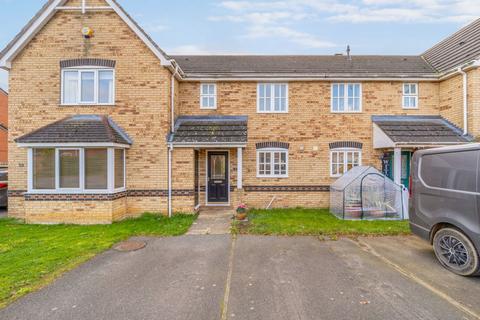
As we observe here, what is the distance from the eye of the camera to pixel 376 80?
→ 37.0 feet

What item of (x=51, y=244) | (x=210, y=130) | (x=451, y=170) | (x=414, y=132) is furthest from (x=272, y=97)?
(x=51, y=244)

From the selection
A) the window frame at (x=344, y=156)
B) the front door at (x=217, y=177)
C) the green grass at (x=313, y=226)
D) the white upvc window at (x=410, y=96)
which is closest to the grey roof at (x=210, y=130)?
the front door at (x=217, y=177)

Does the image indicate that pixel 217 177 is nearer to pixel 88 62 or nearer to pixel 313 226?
pixel 313 226

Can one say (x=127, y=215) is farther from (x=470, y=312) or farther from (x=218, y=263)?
(x=470, y=312)

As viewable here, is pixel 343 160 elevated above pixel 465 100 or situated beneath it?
situated beneath

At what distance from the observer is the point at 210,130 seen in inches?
412

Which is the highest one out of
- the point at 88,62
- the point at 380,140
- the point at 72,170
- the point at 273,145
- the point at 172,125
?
the point at 88,62

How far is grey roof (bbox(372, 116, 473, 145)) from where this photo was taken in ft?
32.4

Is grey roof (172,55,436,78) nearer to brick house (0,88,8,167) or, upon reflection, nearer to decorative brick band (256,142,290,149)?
decorative brick band (256,142,290,149)

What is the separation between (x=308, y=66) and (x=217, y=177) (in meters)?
7.16

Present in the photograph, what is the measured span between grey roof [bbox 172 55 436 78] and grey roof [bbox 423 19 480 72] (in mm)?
460

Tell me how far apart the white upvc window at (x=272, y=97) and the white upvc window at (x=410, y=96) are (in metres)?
5.44

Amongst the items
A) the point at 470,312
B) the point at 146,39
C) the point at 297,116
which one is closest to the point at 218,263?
the point at 470,312

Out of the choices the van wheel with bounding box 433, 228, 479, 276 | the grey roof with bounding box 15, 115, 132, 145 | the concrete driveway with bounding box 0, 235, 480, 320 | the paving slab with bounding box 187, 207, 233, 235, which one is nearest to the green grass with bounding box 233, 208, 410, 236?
the paving slab with bounding box 187, 207, 233, 235
